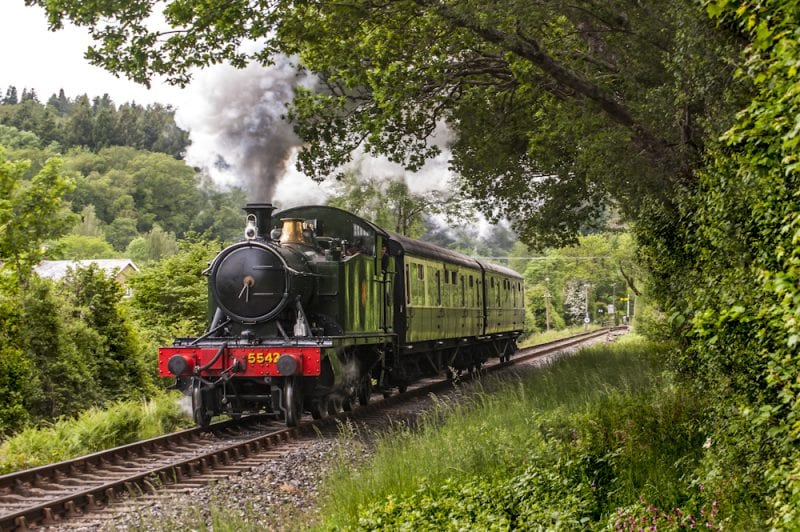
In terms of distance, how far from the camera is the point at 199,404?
41.0 feet

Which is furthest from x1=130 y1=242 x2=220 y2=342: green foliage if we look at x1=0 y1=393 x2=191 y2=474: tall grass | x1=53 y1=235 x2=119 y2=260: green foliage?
x1=53 y1=235 x2=119 y2=260: green foliage

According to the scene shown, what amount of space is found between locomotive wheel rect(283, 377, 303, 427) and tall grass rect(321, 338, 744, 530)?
1960mm

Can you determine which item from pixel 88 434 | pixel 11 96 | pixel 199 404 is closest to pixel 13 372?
pixel 88 434

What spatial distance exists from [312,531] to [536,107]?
13494mm

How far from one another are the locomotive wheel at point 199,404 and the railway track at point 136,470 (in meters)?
0.20

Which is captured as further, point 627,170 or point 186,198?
point 186,198

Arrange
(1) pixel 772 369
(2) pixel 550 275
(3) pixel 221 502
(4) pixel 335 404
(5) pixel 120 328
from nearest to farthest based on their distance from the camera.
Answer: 1. (1) pixel 772 369
2. (3) pixel 221 502
3. (4) pixel 335 404
4. (5) pixel 120 328
5. (2) pixel 550 275

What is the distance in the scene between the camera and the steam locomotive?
1227 centimetres

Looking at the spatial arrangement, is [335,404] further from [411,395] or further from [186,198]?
[186,198]

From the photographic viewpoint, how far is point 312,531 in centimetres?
664

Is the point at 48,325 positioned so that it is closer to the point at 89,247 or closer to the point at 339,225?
the point at 339,225

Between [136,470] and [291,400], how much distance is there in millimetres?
2912

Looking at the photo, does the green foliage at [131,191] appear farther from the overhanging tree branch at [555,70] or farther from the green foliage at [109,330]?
the overhanging tree branch at [555,70]

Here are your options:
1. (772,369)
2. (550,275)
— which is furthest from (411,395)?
(550,275)
